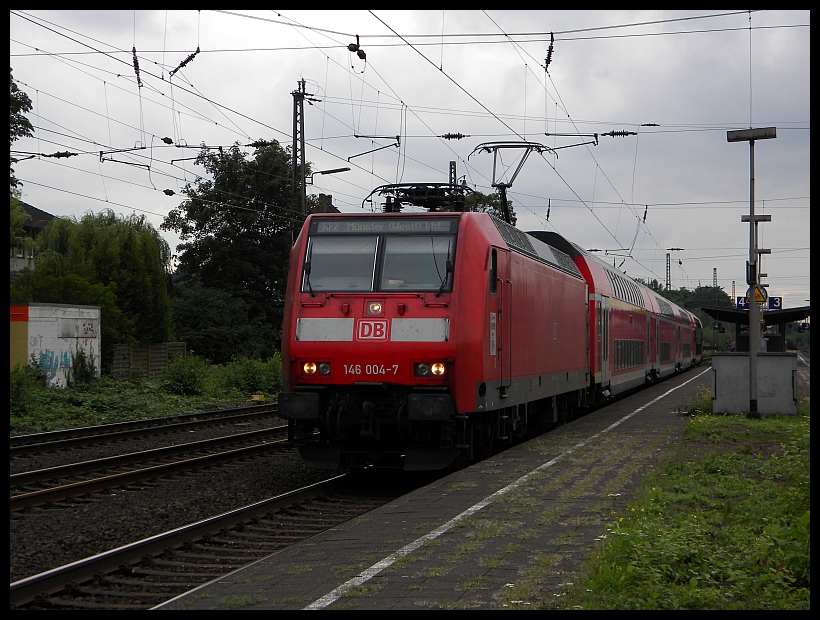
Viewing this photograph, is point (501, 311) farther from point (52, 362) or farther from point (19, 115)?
point (19, 115)

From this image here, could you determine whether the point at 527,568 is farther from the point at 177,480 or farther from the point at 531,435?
the point at 531,435

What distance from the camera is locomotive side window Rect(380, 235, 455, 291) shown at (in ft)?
38.1

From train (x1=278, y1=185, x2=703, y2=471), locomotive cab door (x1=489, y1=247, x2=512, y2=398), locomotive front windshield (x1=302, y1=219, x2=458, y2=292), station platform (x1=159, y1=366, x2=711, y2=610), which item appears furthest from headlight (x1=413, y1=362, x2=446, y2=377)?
station platform (x1=159, y1=366, x2=711, y2=610)

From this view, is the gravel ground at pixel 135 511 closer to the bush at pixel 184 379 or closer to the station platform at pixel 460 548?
the station platform at pixel 460 548

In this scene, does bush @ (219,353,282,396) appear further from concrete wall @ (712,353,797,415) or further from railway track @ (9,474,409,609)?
railway track @ (9,474,409,609)

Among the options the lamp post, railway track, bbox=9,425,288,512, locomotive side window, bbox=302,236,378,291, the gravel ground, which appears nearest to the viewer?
the gravel ground

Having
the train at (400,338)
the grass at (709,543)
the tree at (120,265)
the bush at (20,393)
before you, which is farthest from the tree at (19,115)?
the grass at (709,543)

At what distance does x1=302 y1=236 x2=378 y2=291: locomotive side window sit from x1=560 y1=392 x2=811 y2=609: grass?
169 inches

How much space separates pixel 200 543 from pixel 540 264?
345 inches

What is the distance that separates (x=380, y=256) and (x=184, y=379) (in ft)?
61.2

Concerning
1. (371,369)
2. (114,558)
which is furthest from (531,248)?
(114,558)

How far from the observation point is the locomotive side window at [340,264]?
11875 millimetres

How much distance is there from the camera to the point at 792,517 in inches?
307

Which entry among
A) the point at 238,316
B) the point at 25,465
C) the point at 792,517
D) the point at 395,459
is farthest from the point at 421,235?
the point at 238,316
